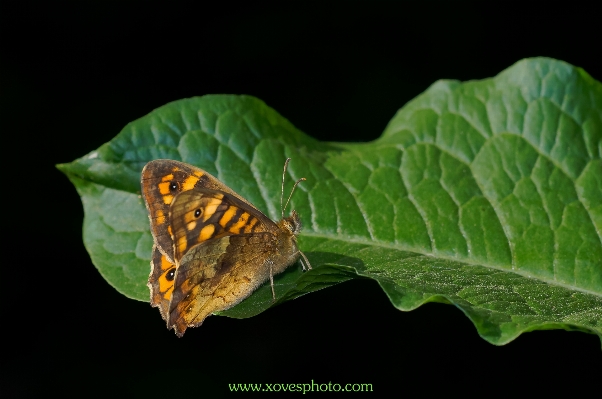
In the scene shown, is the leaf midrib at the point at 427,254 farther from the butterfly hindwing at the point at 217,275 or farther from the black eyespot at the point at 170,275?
the black eyespot at the point at 170,275

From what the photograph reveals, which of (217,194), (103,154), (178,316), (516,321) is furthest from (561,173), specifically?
(103,154)

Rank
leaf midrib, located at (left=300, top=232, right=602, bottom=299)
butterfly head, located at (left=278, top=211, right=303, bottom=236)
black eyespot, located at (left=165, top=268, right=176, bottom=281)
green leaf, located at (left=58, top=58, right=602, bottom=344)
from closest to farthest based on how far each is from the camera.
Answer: leaf midrib, located at (left=300, top=232, right=602, bottom=299) → green leaf, located at (left=58, top=58, right=602, bottom=344) → black eyespot, located at (left=165, top=268, right=176, bottom=281) → butterfly head, located at (left=278, top=211, right=303, bottom=236)

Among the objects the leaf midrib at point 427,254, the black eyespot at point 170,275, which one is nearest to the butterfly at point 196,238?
the black eyespot at point 170,275

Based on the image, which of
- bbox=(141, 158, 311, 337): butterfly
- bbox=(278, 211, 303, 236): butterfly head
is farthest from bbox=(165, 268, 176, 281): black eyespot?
bbox=(278, 211, 303, 236): butterfly head

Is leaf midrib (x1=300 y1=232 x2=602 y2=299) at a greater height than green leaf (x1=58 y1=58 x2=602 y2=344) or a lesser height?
lesser

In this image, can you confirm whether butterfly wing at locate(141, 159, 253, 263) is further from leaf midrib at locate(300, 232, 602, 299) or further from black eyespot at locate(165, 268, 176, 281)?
leaf midrib at locate(300, 232, 602, 299)

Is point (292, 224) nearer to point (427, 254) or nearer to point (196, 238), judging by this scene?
point (196, 238)
